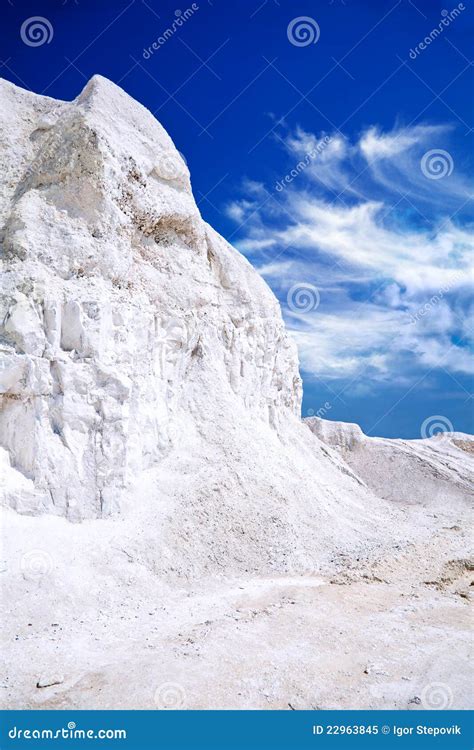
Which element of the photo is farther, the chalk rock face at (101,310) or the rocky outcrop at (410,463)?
the rocky outcrop at (410,463)

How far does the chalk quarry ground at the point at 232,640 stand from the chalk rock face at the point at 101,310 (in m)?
1.70

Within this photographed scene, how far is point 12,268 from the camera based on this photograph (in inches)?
500

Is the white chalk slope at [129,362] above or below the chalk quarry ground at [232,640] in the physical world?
above

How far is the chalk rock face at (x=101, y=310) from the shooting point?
11938 millimetres

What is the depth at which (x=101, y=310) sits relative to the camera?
13.3 meters

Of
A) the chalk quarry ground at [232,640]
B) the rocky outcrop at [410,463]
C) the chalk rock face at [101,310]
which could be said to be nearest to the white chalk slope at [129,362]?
the chalk rock face at [101,310]

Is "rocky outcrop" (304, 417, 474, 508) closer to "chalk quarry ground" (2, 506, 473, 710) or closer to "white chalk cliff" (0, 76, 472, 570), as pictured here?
"white chalk cliff" (0, 76, 472, 570)

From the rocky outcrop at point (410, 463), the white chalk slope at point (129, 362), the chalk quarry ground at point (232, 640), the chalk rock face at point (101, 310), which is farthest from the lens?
the rocky outcrop at point (410, 463)

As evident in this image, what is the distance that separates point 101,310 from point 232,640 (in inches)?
306

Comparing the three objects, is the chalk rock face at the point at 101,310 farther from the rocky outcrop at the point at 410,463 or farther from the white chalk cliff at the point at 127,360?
the rocky outcrop at the point at 410,463

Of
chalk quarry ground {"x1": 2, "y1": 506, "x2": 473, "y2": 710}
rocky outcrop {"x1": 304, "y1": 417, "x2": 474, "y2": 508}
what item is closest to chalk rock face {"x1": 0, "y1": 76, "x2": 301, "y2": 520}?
chalk quarry ground {"x1": 2, "y1": 506, "x2": 473, "y2": 710}

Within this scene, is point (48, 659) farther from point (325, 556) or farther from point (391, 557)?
point (391, 557)

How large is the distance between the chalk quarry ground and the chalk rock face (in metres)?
1.70

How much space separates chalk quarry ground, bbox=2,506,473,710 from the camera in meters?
7.20
